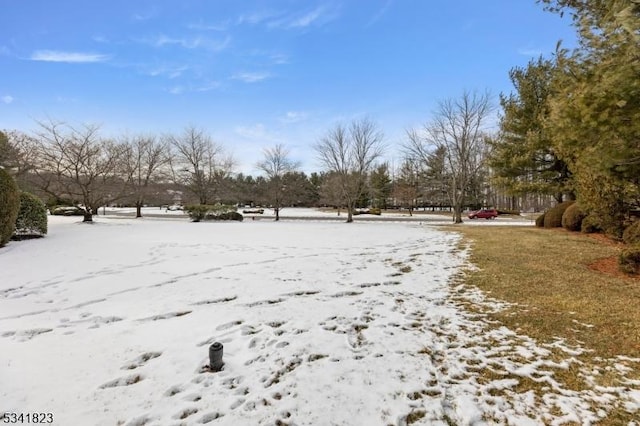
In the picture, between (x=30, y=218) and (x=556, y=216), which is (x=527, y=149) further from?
(x=30, y=218)

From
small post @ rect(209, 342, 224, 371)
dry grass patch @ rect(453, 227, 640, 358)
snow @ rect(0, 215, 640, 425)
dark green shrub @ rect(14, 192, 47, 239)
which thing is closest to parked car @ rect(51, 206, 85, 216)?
dark green shrub @ rect(14, 192, 47, 239)

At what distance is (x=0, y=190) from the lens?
8227 millimetres

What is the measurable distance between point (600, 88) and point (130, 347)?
6534mm

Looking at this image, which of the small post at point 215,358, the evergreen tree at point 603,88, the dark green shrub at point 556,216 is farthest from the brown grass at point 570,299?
the dark green shrub at point 556,216

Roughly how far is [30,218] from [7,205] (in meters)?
1.86

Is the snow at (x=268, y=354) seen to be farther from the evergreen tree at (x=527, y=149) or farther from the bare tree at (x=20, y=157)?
the bare tree at (x=20, y=157)

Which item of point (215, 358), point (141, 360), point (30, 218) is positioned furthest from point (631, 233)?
point (30, 218)

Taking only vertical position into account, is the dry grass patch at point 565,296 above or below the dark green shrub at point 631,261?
below

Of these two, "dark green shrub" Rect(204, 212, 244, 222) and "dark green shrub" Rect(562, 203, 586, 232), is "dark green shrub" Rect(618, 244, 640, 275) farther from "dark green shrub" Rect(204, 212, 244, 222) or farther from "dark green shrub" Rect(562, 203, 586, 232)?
"dark green shrub" Rect(204, 212, 244, 222)

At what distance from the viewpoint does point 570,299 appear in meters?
4.38

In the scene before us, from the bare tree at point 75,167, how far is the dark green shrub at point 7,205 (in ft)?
30.4

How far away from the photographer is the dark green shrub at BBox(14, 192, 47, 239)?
9852mm

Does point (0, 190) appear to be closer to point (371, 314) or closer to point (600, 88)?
point (371, 314)

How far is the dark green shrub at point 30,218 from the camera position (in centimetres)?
985
